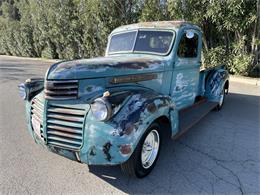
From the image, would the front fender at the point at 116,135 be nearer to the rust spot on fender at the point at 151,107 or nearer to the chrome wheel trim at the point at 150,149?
the rust spot on fender at the point at 151,107

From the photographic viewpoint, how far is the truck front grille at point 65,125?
8.82ft

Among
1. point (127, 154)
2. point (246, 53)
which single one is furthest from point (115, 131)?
point (246, 53)

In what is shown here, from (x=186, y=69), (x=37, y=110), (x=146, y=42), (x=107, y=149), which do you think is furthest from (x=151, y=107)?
(x=186, y=69)

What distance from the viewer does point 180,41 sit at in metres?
4.04

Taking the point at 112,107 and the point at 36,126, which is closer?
the point at 112,107

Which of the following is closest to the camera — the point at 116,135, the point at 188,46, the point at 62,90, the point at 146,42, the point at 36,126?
the point at 116,135

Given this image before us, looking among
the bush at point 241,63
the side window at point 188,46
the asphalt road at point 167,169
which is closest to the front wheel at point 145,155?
the asphalt road at point 167,169

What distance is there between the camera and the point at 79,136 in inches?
105

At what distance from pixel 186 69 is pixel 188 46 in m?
0.42

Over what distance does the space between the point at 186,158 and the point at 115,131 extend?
154 centimetres

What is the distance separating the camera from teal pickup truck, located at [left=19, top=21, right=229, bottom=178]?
8.47ft

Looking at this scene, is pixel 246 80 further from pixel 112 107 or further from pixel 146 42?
pixel 112 107

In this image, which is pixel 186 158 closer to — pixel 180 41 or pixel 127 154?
pixel 127 154

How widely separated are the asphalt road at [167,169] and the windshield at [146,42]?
160cm
